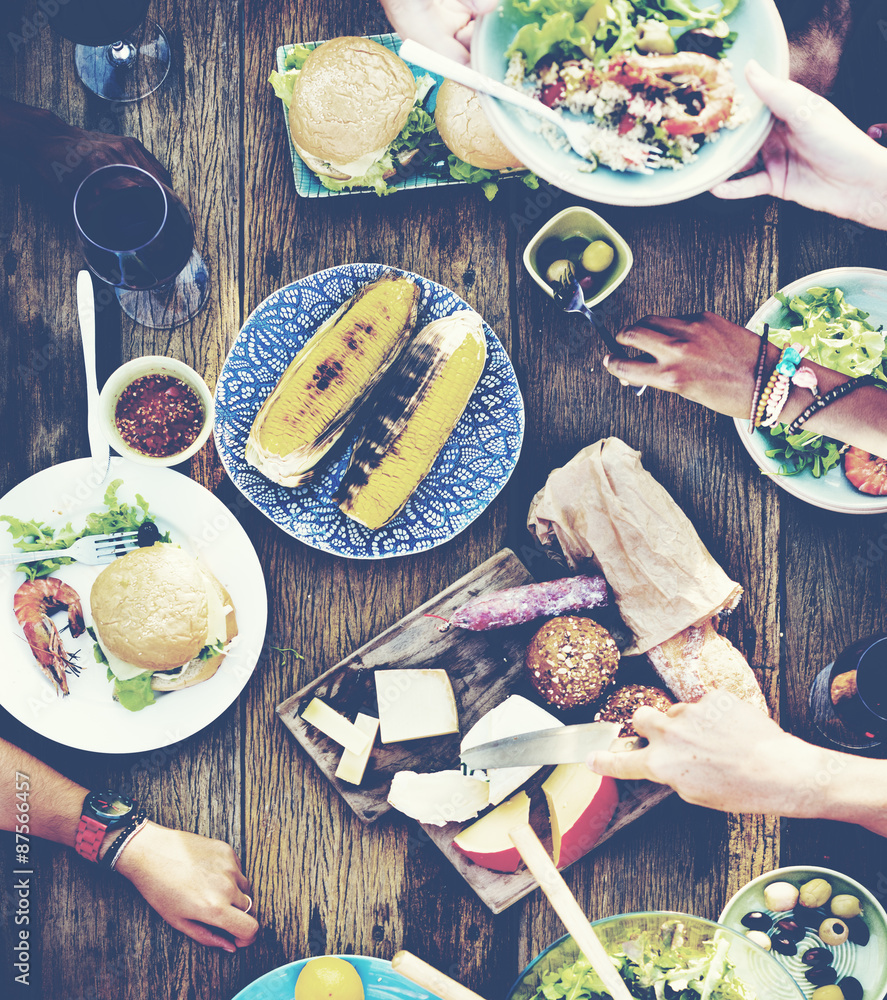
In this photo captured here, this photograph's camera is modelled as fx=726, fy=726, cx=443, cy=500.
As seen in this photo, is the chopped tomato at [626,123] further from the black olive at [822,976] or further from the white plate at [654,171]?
the black olive at [822,976]

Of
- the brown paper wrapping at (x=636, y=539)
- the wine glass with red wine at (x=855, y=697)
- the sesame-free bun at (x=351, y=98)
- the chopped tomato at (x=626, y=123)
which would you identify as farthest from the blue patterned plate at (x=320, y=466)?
the wine glass with red wine at (x=855, y=697)

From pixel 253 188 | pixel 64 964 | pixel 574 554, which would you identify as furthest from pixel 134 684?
pixel 253 188

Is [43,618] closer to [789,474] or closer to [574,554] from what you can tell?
[574,554]

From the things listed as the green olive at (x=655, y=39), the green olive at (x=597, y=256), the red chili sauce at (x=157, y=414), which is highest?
the green olive at (x=655, y=39)

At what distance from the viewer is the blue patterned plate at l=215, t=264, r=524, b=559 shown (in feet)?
5.85

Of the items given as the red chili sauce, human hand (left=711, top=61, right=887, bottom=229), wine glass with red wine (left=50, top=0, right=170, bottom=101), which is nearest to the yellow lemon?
the red chili sauce

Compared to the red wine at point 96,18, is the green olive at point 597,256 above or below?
below

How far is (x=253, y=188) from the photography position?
1.88 meters

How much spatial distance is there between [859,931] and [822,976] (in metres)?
0.15

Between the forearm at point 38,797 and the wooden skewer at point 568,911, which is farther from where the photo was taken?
the forearm at point 38,797

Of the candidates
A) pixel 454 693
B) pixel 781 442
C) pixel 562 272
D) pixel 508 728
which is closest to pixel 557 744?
pixel 508 728

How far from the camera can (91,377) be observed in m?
1.73

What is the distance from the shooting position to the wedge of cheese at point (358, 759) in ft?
5.98

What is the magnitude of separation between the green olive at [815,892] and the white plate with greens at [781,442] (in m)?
0.94
